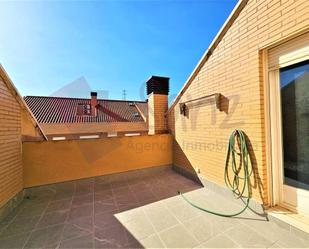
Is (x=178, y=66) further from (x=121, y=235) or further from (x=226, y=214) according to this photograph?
(x=121, y=235)

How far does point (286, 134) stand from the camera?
6.98 feet

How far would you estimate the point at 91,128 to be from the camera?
37.1ft

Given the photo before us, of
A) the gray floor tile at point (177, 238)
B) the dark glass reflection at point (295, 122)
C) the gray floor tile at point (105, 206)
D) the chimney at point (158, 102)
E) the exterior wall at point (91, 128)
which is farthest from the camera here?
the exterior wall at point (91, 128)

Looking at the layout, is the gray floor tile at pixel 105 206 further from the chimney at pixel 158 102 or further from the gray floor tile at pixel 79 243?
the chimney at pixel 158 102

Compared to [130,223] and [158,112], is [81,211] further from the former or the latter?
[158,112]

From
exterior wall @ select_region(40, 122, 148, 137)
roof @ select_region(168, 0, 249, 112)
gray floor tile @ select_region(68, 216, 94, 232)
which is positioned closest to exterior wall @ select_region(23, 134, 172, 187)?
gray floor tile @ select_region(68, 216, 94, 232)

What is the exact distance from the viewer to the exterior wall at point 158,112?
16.3 ft

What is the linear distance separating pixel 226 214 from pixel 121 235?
1549mm

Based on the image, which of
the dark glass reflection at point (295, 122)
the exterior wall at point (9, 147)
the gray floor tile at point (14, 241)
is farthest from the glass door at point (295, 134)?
the exterior wall at point (9, 147)

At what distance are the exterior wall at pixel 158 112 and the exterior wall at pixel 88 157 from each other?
399 millimetres

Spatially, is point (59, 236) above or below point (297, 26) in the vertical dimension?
below

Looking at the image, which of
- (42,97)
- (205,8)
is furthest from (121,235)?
(42,97)

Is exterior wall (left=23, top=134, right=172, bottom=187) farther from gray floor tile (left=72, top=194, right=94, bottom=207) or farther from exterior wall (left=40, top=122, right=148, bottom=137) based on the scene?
exterior wall (left=40, top=122, right=148, bottom=137)

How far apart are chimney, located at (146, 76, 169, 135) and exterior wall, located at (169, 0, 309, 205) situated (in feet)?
5.06
